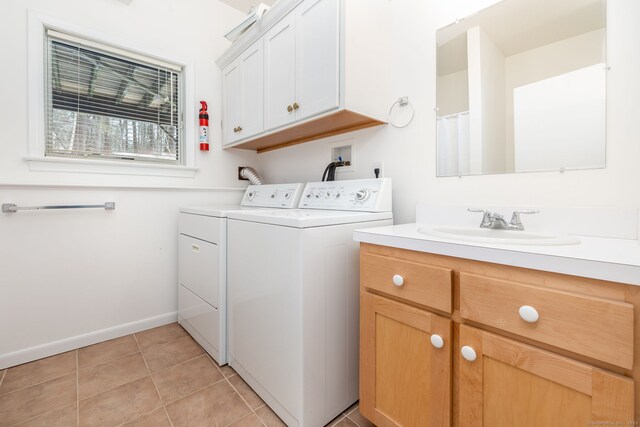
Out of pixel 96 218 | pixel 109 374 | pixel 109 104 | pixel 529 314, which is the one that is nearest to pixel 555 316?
pixel 529 314

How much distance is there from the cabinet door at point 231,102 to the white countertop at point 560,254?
1734 millimetres

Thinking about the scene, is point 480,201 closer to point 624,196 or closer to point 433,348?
point 624,196

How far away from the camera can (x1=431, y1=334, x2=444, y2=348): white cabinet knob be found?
2.79ft

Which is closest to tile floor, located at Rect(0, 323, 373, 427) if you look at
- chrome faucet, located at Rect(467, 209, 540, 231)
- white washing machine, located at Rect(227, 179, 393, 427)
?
white washing machine, located at Rect(227, 179, 393, 427)

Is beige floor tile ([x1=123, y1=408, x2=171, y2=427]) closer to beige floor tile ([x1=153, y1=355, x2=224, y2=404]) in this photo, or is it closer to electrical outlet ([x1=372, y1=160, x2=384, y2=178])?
beige floor tile ([x1=153, y1=355, x2=224, y2=404])

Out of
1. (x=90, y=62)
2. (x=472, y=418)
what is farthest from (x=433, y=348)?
(x=90, y=62)

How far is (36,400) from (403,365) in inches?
67.2

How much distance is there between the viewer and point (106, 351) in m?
1.77

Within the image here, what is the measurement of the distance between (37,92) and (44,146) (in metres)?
0.31

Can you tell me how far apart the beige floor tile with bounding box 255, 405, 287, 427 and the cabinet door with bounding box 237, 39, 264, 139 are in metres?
1.61

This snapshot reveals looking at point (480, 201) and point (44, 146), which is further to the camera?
point (44, 146)

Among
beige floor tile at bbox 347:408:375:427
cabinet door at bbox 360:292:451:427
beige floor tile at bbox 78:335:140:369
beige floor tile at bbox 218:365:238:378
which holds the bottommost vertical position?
beige floor tile at bbox 347:408:375:427

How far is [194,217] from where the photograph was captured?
186 cm

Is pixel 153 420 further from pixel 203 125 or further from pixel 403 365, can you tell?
pixel 203 125
